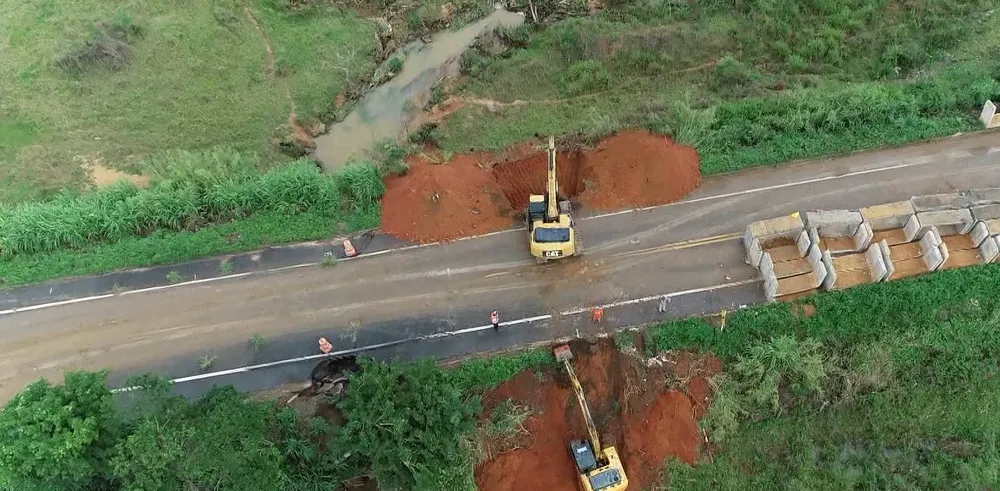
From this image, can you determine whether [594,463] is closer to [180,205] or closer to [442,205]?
[442,205]

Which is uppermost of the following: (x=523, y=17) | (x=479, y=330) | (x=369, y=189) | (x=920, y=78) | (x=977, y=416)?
(x=523, y=17)

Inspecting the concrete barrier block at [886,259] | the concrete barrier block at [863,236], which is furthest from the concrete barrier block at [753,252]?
the concrete barrier block at [886,259]

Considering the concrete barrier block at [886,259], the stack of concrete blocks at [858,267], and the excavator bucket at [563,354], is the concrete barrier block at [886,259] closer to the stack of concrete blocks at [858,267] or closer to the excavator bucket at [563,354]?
the stack of concrete blocks at [858,267]

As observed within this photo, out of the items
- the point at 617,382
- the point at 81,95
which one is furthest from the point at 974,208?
the point at 81,95

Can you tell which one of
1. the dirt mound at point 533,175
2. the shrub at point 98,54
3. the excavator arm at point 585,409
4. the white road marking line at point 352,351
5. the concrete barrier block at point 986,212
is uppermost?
the shrub at point 98,54

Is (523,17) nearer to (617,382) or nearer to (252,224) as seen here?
(252,224)
